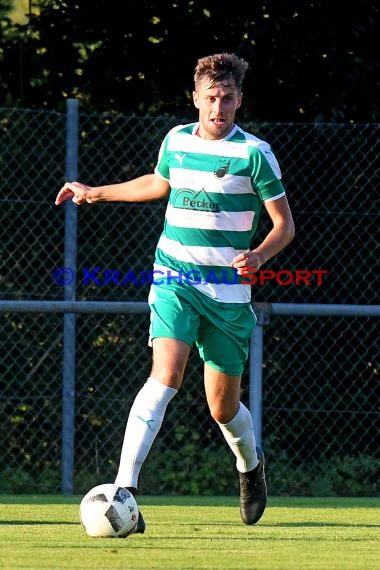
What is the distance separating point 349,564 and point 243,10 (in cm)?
516

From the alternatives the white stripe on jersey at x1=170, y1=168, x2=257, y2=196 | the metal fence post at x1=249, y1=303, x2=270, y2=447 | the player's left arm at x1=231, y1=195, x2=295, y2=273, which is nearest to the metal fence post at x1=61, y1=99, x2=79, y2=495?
the metal fence post at x1=249, y1=303, x2=270, y2=447

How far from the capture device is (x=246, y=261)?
537cm

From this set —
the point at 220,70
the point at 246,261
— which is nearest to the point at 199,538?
the point at 246,261

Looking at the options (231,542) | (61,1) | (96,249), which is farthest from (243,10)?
(231,542)

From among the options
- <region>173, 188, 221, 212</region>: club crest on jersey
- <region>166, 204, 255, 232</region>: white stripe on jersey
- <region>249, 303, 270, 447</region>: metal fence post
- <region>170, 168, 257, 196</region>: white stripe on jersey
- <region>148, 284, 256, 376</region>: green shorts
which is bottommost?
<region>249, 303, 270, 447</region>: metal fence post

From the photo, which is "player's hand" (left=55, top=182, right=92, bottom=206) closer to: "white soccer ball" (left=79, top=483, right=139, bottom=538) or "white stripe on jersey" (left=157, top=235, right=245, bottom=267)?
"white stripe on jersey" (left=157, top=235, right=245, bottom=267)

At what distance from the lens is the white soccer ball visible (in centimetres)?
517

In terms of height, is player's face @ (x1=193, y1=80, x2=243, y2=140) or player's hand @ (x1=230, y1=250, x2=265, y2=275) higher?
player's face @ (x1=193, y1=80, x2=243, y2=140)

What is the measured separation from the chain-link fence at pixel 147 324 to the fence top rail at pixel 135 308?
0.77 feet

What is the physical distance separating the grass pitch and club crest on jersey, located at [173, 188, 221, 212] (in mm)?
1274

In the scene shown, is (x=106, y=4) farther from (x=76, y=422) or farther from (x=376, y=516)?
(x=376, y=516)

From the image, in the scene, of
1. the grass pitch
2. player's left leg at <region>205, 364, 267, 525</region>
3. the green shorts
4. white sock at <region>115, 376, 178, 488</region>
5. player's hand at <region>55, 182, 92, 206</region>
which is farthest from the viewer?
player's hand at <region>55, 182, 92, 206</region>

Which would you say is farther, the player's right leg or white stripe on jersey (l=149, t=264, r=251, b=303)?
white stripe on jersey (l=149, t=264, r=251, b=303)

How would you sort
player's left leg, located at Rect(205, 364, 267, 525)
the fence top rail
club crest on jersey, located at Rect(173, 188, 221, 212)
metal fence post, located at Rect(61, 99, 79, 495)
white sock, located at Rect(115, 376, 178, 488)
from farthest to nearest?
metal fence post, located at Rect(61, 99, 79, 495)
the fence top rail
player's left leg, located at Rect(205, 364, 267, 525)
club crest on jersey, located at Rect(173, 188, 221, 212)
white sock, located at Rect(115, 376, 178, 488)
